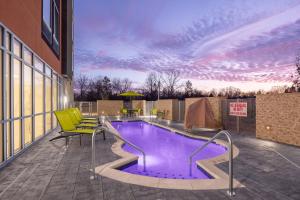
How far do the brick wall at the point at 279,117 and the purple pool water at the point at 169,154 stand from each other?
1.95 m

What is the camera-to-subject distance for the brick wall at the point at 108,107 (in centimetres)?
2166

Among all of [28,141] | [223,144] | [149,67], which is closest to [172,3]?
[223,144]

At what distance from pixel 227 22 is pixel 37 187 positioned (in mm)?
17273

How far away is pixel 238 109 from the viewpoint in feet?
31.3

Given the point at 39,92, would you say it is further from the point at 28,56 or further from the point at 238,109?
the point at 238,109

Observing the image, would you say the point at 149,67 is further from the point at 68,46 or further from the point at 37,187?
the point at 37,187

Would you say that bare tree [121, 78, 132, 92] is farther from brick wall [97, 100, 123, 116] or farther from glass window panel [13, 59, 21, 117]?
glass window panel [13, 59, 21, 117]

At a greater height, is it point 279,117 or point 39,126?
point 279,117

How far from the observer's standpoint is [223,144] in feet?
23.7

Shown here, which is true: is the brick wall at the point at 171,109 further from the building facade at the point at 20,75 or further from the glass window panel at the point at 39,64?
the glass window panel at the point at 39,64

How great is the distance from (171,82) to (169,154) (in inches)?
1664

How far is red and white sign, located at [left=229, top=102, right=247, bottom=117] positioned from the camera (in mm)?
9211

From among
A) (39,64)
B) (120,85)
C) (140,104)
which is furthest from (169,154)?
(120,85)

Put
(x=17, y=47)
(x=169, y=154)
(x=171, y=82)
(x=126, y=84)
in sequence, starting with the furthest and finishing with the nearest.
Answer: (x=126, y=84), (x=171, y=82), (x=169, y=154), (x=17, y=47)
